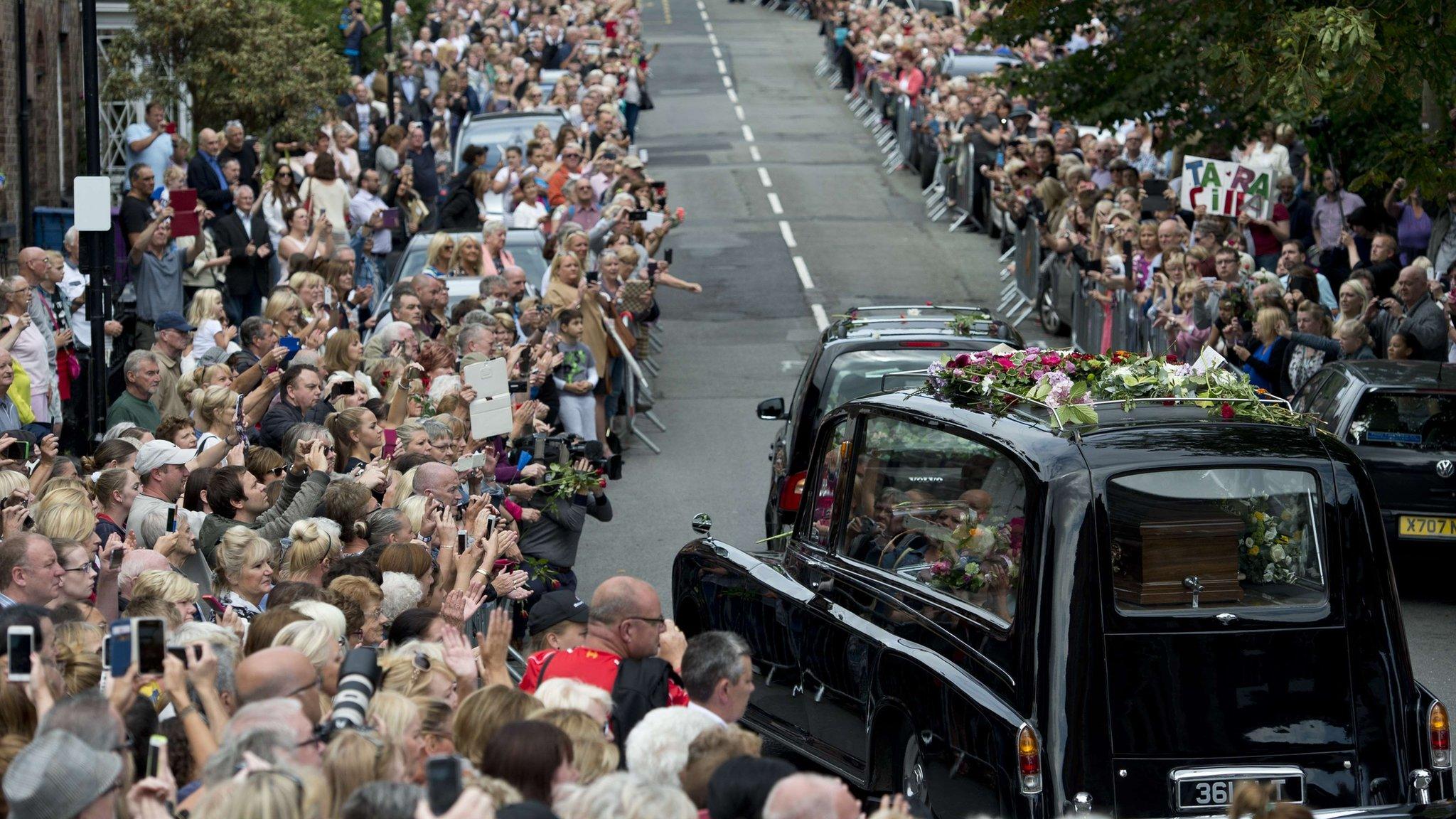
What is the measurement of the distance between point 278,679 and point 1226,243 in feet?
43.5

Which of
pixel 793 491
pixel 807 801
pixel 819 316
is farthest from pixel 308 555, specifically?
pixel 819 316

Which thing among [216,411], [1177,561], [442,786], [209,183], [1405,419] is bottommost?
[209,183]

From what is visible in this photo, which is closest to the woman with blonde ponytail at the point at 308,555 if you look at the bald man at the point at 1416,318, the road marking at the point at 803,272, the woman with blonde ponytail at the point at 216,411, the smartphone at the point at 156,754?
the woman with blonde ponytail at the point at 216,411

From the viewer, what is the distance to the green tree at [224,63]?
2347cm

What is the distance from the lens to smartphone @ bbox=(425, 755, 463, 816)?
15.0 feet

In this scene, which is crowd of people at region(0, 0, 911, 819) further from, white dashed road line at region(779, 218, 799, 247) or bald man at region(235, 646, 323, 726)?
white dashed road line at region(779, 218, 799, 247)

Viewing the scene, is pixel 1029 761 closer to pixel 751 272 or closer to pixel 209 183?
pixel 209 183

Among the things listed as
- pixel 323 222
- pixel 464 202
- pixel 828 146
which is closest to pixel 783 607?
pixel 323 222

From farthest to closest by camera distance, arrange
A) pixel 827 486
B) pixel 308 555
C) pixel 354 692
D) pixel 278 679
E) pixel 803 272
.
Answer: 1. pixel 803 272
2. pixel 827 486
3. pixel 308 555
4. pixel 278 679
5. pixel 354 692

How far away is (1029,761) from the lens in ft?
22.1

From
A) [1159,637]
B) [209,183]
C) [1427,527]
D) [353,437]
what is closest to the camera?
[1159,637]

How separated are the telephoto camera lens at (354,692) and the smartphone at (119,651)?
587mm

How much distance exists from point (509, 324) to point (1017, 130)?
15604 millimetres

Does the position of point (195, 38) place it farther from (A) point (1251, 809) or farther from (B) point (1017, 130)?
(A) point (1251, 809)
